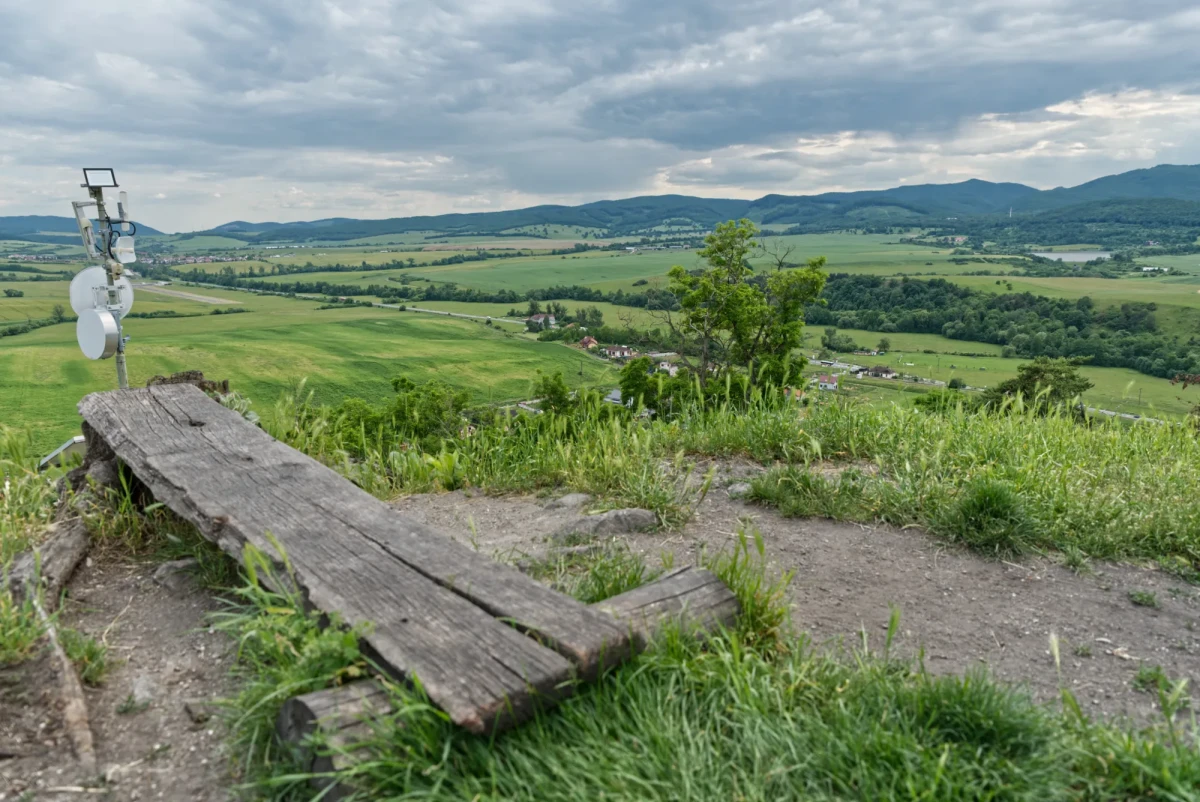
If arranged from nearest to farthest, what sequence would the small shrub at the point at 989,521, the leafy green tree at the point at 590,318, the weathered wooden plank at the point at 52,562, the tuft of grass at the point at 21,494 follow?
the weathered wooden plank at the point at 52,562 < the tuft of grass at the point at 21,494 < the small shrub at the point at 989,521 < the leafy green tree at the point at 590,318

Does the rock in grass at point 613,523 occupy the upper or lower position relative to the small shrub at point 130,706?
lower

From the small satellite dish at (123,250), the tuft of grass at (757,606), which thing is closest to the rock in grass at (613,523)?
the tuft of grass at (757,606)

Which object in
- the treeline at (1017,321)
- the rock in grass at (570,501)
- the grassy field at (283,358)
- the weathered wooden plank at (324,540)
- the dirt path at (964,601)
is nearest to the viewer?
the weathered wooden plank at (324,540)

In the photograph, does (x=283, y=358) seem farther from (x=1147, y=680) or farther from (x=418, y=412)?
(x=1147, y=680)

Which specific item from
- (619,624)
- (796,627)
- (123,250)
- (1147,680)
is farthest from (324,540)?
(123,250)

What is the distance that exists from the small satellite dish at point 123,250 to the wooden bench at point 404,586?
5.79m

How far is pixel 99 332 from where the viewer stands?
306 inches

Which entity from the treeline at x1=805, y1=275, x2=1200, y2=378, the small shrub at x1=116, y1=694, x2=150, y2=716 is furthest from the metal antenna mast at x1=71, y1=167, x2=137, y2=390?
the treeline at x1=805, y1=275, x2=1200, y2=378

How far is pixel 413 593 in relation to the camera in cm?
277

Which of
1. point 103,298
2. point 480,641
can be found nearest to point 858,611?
point 480,641

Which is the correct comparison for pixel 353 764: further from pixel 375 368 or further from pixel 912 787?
pixel 375 368

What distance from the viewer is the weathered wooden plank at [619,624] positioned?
7.04 feet

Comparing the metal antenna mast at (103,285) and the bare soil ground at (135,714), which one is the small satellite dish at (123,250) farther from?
the bare soil ground at (135,714)

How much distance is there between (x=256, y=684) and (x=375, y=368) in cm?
6124
